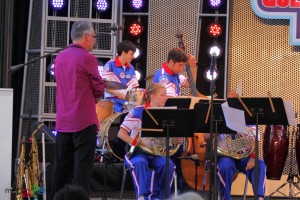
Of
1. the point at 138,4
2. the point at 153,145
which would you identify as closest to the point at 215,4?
the point at 138,4

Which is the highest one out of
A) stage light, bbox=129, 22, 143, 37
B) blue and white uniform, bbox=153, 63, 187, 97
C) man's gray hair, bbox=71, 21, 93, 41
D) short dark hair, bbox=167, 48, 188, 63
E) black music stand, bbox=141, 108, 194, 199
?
stage light, bbox=129, 22, 143, 37

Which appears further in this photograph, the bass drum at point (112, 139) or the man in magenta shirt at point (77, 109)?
the bass drum at point (112, 139)

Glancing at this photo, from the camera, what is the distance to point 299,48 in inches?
433

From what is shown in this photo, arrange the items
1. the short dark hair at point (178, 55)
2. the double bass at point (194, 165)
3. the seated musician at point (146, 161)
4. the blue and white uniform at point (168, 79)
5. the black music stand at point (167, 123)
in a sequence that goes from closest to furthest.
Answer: the black music stand at point (167, 123) < the seated musician at point (146, 161) < the double bass at point (194, 165) < the short dark hair at point (178, 55) < the blue and white uniform at point (168, 79)

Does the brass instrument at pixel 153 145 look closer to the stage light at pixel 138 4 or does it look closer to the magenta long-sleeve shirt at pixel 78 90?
the magenta long-sleeve shirt at pixel 78 90

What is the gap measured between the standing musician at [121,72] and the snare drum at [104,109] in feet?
0.35

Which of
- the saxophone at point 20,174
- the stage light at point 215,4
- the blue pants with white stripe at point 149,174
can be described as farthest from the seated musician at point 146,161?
the stage light at point 215,4

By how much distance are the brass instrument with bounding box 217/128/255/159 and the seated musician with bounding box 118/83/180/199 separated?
0.76m

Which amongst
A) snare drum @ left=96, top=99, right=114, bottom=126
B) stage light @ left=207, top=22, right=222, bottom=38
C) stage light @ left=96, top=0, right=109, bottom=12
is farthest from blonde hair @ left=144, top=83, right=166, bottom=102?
stage light @ left=207, top=22, right=222, bottom=38

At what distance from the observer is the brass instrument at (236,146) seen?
881 cm

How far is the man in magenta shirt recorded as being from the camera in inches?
280

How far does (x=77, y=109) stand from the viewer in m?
7.13

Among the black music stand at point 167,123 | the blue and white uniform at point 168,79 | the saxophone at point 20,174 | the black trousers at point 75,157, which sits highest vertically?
the blue and white uniform at point 168,79

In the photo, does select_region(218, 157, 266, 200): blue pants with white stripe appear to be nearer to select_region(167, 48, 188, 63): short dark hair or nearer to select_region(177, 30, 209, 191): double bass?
select_region(177, 30, 209, 191): double bass
